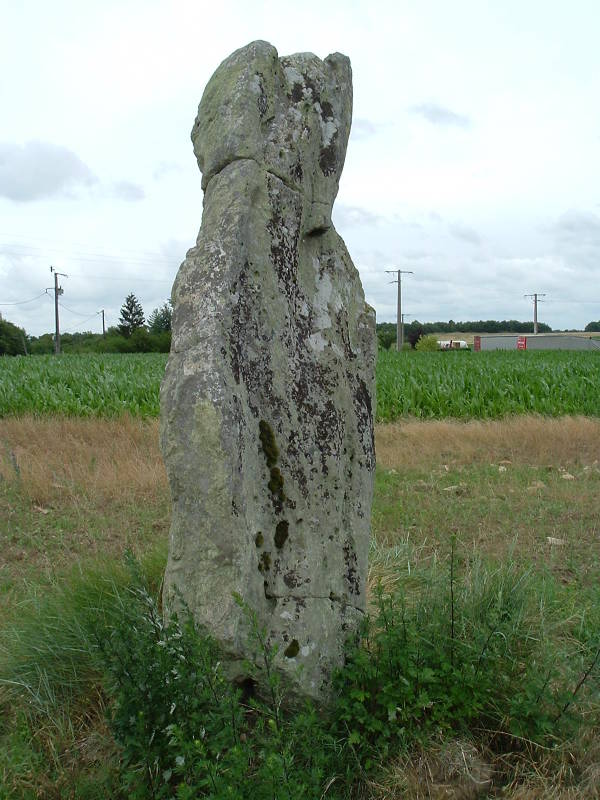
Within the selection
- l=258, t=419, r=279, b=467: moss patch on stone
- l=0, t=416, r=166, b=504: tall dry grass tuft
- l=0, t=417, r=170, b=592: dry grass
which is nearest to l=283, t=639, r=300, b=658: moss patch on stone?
l=258, t=419, r=279, b=467: moss patch on stone

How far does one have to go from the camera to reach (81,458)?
7.68 metres

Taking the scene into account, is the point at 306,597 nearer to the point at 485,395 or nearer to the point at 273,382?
the point at 273,382

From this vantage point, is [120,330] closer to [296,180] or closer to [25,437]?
[25,437]

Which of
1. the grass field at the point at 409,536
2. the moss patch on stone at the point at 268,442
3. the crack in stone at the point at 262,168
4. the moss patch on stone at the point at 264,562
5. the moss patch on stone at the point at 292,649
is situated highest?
the crack in stone at the point at 262,168

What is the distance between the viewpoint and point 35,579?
15.6 ft

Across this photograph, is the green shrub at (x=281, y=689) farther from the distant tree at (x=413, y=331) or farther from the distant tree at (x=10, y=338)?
the distant tree at (x=413, y=331)

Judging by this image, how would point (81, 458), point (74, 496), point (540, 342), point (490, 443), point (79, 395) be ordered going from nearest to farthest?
1. point (74, 496)
2. point (81, 458)
3. point (490, 443)
4. point (79, 395)
5. point (540, 342)

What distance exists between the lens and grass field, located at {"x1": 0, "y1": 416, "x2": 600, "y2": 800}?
8.89ft

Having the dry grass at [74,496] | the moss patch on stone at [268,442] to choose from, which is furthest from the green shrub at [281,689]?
the dry grass at [74,496]

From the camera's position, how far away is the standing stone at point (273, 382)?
2.68 meters

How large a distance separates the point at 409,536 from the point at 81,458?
149 inches

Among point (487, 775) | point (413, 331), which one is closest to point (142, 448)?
point (487, 775)

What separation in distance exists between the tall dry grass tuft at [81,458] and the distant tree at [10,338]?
50665 mm

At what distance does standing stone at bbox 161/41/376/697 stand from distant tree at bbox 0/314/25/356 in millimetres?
56963
